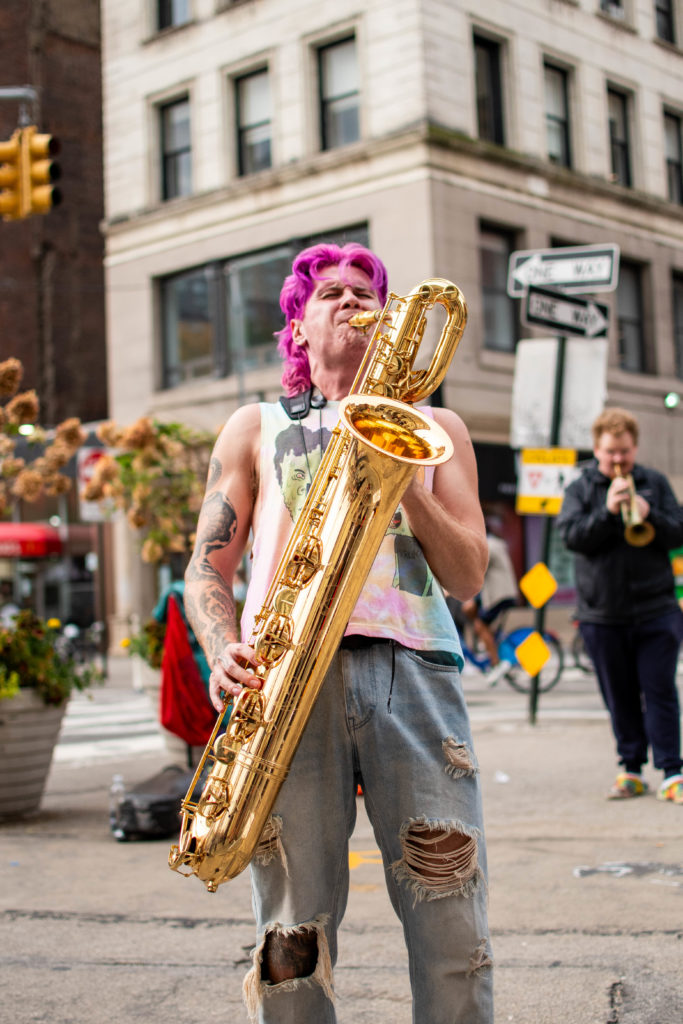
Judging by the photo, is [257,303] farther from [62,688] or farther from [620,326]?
[62,688]

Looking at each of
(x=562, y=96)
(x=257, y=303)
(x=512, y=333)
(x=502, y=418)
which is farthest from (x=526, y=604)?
(x=562, y=96)

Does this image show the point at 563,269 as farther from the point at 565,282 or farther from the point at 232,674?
the point at 232,674

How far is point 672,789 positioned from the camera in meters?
6.04

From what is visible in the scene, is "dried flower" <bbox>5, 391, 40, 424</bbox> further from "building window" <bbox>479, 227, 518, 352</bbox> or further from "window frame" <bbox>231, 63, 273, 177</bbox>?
"window frame" <bbox>231, 63, 273, 177</bbox>

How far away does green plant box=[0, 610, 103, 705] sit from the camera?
252 inches

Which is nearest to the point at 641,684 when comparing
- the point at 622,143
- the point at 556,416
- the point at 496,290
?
the point at 556,416

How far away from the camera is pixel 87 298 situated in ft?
105

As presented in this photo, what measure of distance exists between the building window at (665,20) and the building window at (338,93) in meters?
7.86

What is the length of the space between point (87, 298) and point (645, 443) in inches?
664

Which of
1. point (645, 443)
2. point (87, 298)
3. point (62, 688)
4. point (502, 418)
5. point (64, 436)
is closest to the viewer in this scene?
point (62, 688)

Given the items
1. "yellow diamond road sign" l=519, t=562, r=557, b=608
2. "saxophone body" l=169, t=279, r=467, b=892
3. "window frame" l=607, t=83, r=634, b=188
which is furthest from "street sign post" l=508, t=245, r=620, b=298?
"window frame" l=607, t=83, r=634, b=188

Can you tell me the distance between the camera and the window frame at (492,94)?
20.6 m

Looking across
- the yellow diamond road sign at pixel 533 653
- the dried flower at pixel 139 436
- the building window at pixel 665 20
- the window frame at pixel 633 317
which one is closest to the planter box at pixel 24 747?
the dried flower at pixel 139 436

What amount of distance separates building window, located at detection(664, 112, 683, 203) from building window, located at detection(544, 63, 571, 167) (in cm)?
340
